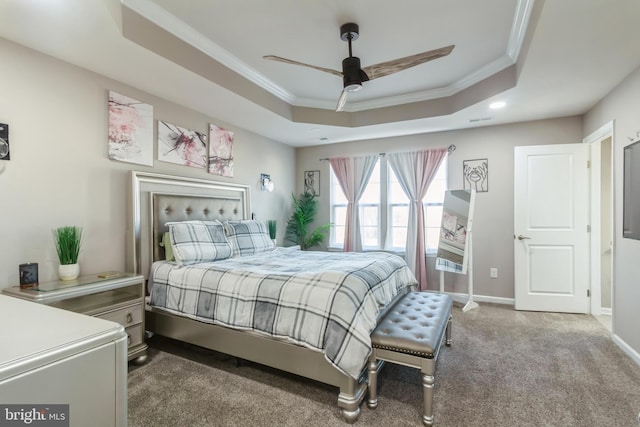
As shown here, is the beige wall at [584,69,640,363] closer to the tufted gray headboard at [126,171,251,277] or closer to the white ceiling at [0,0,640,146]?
the white ceiling at [0,0,640,146]

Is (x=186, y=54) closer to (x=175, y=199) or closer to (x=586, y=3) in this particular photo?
(x=175, y=199)

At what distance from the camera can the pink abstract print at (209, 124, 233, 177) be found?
3830 mm

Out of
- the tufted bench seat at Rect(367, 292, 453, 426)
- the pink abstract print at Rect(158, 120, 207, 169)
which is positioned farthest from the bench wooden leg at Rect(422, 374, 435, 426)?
the pink abstract print at Rect(158, 120, 207, 169)

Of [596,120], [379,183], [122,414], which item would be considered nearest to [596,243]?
[596,120]

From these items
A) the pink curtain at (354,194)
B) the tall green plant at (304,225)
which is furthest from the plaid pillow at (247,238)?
the pink curtain at (354,194)

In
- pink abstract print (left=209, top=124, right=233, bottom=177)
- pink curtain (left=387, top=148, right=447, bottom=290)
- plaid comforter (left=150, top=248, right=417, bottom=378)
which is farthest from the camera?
pink curtain (left=387, top=148, right=447, bottom=290)

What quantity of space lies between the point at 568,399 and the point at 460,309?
6.42ft

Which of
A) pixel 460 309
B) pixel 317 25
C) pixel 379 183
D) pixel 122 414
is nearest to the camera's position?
pixel 122 414

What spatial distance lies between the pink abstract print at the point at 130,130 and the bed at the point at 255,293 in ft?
0.75

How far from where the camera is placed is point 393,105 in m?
4.09

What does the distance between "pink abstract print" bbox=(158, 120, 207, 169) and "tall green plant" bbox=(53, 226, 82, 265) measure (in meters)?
1.13

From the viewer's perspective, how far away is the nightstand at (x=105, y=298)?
207 centimetres

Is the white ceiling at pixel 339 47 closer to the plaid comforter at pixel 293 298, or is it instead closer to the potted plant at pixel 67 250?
the potted plant at pixel 67 250

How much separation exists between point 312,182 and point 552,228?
349 centimetres
